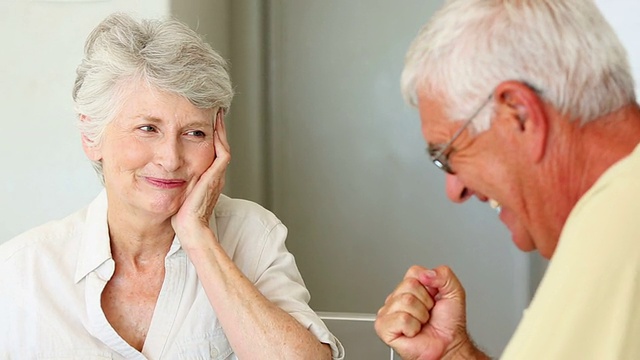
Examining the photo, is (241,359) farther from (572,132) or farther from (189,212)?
(572,132)

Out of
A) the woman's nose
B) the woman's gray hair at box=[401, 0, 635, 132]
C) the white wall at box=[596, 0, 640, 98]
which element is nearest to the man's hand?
the woman's gray hair at box=[401, 0, 635, 132]

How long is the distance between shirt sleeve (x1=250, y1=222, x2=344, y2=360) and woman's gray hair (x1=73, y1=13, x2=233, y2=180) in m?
0.34

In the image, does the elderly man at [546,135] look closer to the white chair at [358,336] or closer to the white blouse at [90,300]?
the white blouse at [90,300]

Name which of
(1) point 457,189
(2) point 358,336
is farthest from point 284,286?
(1) point 457,189

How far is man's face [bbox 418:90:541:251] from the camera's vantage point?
1.11 meters

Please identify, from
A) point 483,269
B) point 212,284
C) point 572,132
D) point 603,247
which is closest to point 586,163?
point 572,132

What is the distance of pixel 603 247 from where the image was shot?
0.93 metres

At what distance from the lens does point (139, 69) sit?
189 centimetres

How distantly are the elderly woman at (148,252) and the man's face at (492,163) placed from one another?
2.40ft

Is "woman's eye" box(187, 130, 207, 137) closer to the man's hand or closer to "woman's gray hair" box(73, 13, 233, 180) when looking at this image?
"woman's gray hair" box(73, 13, 233, 180)

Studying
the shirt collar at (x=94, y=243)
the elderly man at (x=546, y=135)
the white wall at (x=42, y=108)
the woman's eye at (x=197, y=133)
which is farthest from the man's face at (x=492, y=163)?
the white wall at (x=42, y=108)

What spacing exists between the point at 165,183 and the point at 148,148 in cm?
8

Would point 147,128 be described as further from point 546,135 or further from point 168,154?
point 546,135

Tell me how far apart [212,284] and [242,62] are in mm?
1580
